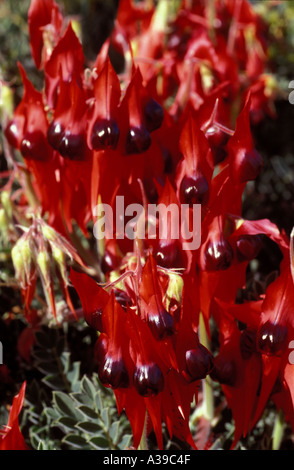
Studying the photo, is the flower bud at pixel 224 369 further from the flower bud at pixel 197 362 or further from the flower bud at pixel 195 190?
the flower bud at pixel 195 190

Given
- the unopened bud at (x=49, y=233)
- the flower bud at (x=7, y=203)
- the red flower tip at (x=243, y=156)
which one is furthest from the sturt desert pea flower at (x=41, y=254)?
the red flower tip at (x=243, y=156)

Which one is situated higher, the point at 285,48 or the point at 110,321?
the point at 285,48

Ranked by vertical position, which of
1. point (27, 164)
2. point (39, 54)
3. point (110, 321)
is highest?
point (39, 54)

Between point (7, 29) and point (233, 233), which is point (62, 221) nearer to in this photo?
point (233, 233)

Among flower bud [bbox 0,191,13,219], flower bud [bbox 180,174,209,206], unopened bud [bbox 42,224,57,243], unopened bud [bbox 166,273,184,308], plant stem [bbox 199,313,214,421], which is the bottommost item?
plant stem [bbox 199,313,214,421]

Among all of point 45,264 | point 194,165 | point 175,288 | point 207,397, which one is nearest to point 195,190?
point 194,165

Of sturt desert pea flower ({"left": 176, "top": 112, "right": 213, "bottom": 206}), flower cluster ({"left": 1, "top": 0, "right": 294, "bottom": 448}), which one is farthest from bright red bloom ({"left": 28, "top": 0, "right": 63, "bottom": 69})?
sturt desert pea flower ({"left": 176, "top": 112, "right": 213, "bottom": 206})

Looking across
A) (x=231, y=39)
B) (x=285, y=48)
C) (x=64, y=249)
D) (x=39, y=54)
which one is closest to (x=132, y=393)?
(x=64, y=249)

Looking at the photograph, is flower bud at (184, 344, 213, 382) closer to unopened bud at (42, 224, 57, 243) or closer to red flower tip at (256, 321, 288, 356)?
Result: red flower tip at (256, 321, 288, 356)
